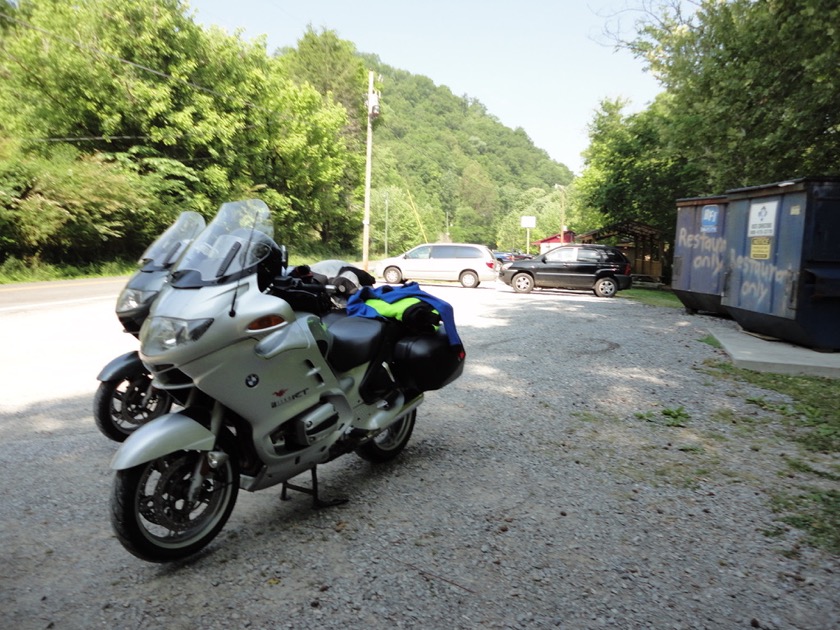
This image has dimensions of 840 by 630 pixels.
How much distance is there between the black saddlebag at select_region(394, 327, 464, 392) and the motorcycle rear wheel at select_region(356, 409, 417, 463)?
0.37 metres

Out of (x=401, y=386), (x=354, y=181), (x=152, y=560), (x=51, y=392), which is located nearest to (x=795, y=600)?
(x=401, y=386)

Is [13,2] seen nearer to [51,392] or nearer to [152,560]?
[51,392]

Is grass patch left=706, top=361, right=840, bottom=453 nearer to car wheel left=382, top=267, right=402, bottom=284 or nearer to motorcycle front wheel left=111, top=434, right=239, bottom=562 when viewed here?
motorcycle front wheel left=111, top=434, right=239, bottom=562

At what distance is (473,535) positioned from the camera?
337 cm

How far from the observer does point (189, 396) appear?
3.04 meters

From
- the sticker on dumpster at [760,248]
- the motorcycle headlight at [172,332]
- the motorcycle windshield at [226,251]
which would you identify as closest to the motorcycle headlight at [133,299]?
the motorcycle windshield at [226,251]

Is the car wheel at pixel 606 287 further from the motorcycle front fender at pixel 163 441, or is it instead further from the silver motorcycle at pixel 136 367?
the motorcycle front fender at pixel 163 441

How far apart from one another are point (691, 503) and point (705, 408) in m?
2.54

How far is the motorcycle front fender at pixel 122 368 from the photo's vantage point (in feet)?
15.2

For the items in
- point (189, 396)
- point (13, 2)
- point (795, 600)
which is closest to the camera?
point (795, 600)

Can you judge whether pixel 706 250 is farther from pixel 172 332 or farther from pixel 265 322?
pixel 172 332

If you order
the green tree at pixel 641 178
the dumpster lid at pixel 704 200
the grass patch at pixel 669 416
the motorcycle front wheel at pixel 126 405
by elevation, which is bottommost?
the grass patch at pixel 669 416

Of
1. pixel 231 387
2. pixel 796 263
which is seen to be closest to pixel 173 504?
pixel 231 387

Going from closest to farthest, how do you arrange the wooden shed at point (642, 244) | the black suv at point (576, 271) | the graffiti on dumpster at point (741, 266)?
1. the graffiti on dumpster at point (741, 266)
2. the black suv at point (576, 271)
3. the wooden shed at point (642, 244)
